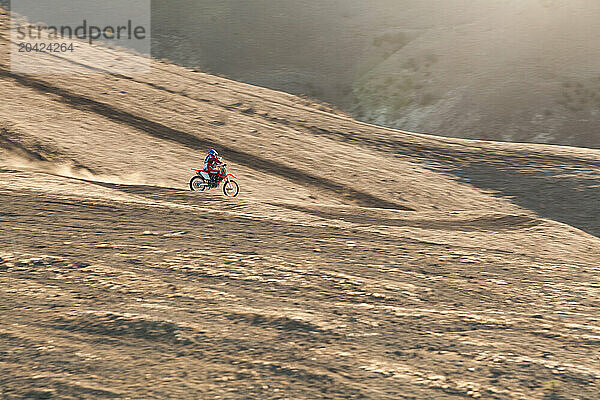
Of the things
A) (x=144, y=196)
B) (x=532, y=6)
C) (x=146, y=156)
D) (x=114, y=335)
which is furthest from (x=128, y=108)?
(x=532, y=6)

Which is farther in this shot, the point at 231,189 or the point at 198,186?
the point at 198,186

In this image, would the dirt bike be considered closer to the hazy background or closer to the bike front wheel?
the bike front wheel

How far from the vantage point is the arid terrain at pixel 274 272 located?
559 centimetres

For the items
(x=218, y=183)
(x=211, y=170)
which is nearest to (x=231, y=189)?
(x=218, y=183)

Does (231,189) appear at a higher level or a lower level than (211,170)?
lower

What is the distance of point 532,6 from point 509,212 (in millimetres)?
17451

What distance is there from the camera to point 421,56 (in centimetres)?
2455

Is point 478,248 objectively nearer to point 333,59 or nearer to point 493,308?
point 493,308

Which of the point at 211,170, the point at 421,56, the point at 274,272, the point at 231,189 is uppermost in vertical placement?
the point at 421,56

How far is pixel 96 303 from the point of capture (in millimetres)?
6523

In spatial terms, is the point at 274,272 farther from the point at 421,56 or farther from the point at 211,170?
the point at 421,56

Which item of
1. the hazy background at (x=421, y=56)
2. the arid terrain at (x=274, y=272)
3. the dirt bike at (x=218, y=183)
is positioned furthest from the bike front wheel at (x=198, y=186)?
the hazy background at (x=421, y=56)

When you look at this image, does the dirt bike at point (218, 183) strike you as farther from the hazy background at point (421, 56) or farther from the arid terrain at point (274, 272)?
the hazy background at point (421, 56)

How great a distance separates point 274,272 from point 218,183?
343cm
